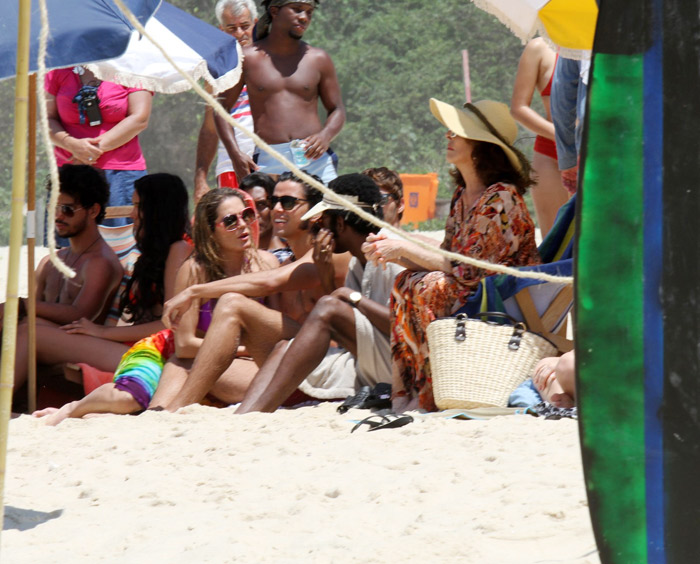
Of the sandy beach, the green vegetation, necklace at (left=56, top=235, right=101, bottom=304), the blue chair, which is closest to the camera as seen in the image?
the sandy beach

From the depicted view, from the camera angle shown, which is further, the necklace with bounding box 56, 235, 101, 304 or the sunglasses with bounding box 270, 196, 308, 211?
the necklace with bounding box 56, 235, 101, 304

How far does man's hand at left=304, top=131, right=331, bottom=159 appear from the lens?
6.31 metres

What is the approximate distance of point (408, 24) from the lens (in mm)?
21594

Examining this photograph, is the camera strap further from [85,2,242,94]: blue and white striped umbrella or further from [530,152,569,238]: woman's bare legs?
[530,152,569,238]: woman's bare legs

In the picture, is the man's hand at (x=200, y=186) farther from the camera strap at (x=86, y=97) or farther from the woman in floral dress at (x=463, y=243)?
the woman in floral dress at (x=463, y=243)

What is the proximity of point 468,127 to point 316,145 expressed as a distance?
1.86 m

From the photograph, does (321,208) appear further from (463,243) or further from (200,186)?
(200,186)

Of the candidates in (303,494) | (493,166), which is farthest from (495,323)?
(303,494)

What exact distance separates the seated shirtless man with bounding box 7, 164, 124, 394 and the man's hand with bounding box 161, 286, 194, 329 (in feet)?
2.06

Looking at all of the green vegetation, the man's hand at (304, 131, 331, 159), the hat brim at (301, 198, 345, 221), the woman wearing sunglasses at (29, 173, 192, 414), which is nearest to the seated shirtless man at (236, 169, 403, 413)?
the hat brim at (301, 198, 345, 221)

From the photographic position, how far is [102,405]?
189 inches

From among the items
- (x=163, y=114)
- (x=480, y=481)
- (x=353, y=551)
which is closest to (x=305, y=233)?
(x=480, y=481)

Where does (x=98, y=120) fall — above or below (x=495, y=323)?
above

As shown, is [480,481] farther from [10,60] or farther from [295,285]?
[10,60]
